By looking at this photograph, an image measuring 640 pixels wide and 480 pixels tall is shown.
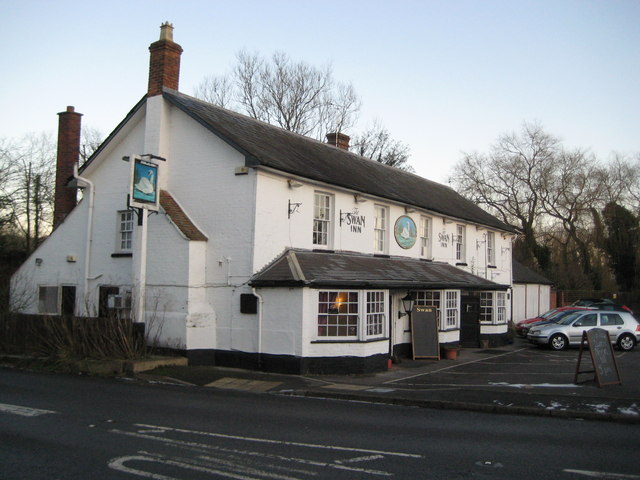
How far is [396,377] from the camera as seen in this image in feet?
52.6

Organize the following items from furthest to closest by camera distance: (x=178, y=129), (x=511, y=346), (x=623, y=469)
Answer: (x=511, y=346)
(x=178, y=129)
(x=623, y=469)

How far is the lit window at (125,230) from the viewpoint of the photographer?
63.7ft

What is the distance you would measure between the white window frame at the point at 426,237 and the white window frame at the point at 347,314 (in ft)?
23.7

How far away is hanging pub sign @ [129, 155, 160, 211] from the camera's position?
53.0 ft

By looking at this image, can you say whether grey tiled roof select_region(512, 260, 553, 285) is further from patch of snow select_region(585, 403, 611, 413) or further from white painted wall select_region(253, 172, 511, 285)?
patch of snow select_region(585, 403, 611, 413)

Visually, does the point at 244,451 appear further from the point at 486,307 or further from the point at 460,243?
the point at 460,243

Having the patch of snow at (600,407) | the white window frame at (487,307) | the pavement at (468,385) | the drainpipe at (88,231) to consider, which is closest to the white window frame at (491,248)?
the white window frame at (487,307)

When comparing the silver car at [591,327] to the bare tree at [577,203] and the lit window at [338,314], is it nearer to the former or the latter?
the lit window at [338,314]

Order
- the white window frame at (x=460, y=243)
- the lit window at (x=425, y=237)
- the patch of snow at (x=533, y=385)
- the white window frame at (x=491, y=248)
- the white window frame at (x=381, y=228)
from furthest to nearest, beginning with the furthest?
the white window frame at (x=491, y=248) < the white window frame at (x=460, y=243) < the lit window at (x=425, y=237) < the white window frame at (x=381, y=228) < the patch of snow at (x=533, y=385)

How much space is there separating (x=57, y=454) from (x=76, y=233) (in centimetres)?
1489

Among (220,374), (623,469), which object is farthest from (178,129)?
(623,469)

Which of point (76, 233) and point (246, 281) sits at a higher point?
point (76, 233)

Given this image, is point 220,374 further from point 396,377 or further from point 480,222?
point 480,222

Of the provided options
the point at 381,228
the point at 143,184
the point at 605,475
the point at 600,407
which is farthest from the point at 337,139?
the point at 605,475
